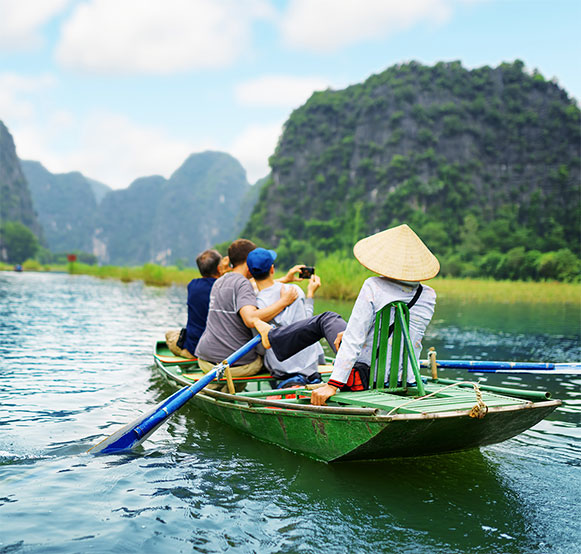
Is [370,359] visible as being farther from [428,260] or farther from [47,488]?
[47,488]

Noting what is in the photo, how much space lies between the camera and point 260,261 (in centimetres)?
494

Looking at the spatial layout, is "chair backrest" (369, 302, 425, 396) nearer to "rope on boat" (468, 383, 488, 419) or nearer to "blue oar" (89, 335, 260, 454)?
"rope on boat" (468, 383, 488, 419)

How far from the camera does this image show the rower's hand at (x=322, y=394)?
12.6 ft

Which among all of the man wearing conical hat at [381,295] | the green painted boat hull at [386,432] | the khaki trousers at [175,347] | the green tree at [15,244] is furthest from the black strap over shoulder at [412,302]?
the green tree at [15,244]

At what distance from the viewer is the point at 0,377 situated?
7.09 m

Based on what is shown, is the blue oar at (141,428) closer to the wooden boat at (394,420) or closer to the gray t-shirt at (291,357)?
the wooden boat at (394,420)

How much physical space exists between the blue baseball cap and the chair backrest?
1418 millimetres

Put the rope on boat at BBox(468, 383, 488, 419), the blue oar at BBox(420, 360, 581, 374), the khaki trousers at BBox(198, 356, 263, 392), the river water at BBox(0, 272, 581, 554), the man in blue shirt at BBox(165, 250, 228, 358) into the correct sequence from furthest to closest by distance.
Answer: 1. the man in blue shirt at BBox(165, 250, 228, 358)
2. the khaki trousers at BBox(198, 356, 263, 392)
3. the blue oar at BBox(420, 360, 581, 374)
4. the rope on boat at BBox(468, 383, 488, 419)
5. the river water at BBox(0, 272, 581, 554)

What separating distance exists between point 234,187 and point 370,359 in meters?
174

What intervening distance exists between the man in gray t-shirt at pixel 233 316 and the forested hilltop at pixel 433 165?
46.1m

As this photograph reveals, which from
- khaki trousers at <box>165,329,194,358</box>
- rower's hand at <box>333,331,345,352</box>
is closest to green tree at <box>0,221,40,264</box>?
khaki trousers at <box>165,329,194,358</box>

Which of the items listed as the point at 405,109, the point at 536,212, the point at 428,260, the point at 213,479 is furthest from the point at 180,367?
the point at 405,109

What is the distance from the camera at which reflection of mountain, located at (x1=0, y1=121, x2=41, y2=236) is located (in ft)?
359

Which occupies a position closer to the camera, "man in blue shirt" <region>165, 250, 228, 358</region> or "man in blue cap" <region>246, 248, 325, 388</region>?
"man in blue cap" <region>246, 248, 325, 388</region>
